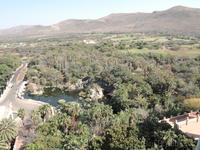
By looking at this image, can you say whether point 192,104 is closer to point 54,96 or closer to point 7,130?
point 7,130

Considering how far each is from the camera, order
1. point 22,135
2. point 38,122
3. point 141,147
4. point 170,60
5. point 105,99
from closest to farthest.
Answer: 1. point 141,147
2. point 22,135
3. point 38,122
4. point 105,99
5. point 170,60

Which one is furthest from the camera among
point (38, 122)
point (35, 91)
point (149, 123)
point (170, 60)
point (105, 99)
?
point (170, 60)

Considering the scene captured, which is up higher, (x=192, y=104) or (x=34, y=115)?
(x=34, y=115)

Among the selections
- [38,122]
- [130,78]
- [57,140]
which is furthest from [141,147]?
[130,78]

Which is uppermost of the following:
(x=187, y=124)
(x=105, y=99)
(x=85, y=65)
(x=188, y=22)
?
(x=188, y=22)

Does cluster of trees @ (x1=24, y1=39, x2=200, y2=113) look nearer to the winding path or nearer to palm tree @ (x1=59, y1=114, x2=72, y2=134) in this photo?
the winding path

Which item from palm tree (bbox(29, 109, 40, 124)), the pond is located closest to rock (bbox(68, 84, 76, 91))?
the pond

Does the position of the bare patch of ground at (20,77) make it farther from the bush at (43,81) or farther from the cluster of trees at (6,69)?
the bush at (43,81)

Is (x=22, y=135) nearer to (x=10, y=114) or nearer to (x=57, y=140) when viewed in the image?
(x=57, y=140)

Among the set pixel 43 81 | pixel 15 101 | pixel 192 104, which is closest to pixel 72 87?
pixel 43 81
